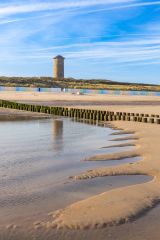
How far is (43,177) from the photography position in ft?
37.6

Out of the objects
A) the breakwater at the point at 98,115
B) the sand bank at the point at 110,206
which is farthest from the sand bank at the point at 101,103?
the sand bank at the point at 110,206

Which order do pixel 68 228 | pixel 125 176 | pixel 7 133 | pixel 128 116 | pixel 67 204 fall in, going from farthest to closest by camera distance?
pixel 128 116 < pixel 7 133 < pixel 125 176 < pixel 67 204 < pixel 68 228

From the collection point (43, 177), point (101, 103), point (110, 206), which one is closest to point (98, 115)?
point (43, 177)

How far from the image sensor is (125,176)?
38.9 feet

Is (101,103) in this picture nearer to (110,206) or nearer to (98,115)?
(98,115)

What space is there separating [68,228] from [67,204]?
145 cm

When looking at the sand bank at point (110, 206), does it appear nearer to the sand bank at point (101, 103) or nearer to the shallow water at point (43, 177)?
the shallow water at point (43, 177)

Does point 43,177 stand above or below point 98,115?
below

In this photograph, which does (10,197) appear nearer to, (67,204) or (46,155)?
(67,204)

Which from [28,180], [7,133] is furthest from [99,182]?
[7,133]

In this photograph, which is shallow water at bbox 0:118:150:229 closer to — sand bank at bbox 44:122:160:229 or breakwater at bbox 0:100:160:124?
sand bank at bbox 44:122:160:229

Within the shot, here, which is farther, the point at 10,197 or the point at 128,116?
the point at 128,116

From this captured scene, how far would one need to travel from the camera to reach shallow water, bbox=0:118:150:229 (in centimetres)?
875

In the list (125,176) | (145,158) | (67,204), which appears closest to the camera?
(67,204)
